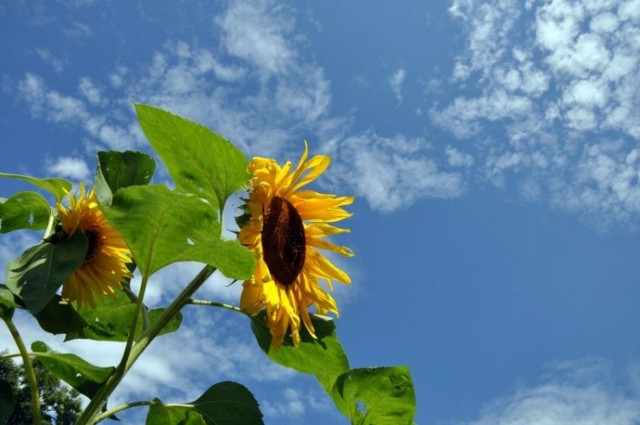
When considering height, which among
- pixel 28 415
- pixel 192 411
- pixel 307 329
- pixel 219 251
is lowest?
pixel 192 411

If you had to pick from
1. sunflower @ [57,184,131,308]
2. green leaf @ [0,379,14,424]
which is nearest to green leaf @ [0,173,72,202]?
sunflower @ [57,184,131,308]

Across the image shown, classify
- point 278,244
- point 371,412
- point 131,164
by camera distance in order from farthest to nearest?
point 371,412 < point 278,244 < point 131,164

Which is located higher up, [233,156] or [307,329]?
[233,156]

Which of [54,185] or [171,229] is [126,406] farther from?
[54,185]

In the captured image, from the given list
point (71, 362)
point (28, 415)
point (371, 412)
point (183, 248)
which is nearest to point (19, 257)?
point (71, 362)

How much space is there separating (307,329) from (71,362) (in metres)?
0.65

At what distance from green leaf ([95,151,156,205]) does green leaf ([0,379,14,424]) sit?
55 centimetres

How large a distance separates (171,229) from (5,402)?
24.0 inches

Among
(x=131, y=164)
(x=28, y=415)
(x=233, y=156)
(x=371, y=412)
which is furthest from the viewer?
(x=28, y=415)

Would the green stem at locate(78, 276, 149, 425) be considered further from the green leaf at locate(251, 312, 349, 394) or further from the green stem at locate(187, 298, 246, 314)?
the green leaf at locate(251, 312, 349, 394)

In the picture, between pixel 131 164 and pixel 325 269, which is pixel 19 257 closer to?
pixel 131 164

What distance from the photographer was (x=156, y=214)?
1.54m

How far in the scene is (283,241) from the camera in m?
2.05

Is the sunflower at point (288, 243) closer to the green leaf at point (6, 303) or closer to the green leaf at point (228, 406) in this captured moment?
the green leaf at point (228, 406)
